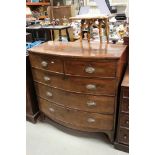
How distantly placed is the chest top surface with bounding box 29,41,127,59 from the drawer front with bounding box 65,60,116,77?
56mm

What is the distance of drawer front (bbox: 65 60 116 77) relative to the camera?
1.37 metres

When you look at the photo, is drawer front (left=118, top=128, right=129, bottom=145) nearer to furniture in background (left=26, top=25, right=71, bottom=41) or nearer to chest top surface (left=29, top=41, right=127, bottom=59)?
chest top surface (left=29, top=41, right=127, bottom=59)

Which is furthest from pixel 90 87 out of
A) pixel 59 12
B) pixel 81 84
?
pixel 59 12

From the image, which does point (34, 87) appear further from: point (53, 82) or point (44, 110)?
point (53, 82)

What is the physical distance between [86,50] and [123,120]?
63 centimetres

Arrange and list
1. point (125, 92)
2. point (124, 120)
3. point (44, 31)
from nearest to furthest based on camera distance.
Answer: point (125, 92) → point (124, 120) → point (44, 31)

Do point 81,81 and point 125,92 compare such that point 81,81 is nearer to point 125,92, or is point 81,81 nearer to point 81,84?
point 81,84

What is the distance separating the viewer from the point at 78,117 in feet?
5.48

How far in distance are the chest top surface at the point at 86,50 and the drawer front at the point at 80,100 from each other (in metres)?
0.34

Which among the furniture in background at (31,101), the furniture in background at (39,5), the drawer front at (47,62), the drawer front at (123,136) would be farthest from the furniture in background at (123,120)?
the furniture in background at (39,5)

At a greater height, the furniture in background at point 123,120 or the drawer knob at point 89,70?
the drawer knob at point 89,70

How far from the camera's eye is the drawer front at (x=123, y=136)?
1.53m

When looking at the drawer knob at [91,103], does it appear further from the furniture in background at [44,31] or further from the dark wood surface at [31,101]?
the furniture in background at [44,31]
